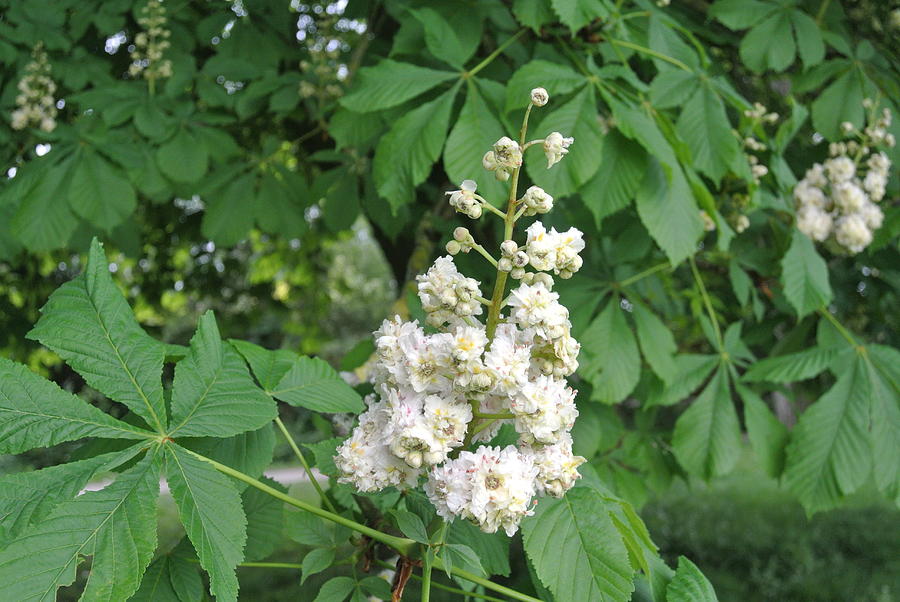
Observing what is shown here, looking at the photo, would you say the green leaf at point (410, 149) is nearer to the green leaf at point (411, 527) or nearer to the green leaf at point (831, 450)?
the green leaf at point (411, 527)

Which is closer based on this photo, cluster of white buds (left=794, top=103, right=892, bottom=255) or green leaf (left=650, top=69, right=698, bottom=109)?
green leaf (left=650, top=69, right=698, bottom=109)

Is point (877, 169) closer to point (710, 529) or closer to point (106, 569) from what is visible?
point (106, 569)

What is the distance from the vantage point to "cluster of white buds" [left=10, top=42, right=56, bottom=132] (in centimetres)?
239

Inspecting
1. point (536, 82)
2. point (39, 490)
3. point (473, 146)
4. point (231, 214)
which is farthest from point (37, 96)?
point (39, 490)

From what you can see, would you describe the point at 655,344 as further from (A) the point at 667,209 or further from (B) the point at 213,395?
(B) the point at 213,395

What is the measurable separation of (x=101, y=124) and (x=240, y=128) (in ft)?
2.84

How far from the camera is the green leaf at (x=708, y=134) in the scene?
188 centimetres

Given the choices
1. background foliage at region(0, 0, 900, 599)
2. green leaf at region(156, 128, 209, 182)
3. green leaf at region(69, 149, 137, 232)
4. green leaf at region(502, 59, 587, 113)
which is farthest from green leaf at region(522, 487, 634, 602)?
green leaf at region(156, 128, 209, 182)

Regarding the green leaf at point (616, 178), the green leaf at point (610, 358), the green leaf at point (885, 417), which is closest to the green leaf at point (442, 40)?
the green leaf at point (616, 178)

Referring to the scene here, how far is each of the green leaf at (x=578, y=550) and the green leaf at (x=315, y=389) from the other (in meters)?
0.31

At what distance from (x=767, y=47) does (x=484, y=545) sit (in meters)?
1.89

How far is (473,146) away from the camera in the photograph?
5.61ft

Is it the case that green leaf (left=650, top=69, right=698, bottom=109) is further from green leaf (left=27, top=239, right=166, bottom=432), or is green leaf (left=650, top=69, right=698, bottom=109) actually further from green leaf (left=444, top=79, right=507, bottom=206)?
green leaf (left=27, top=239, right=166, bottom=432)

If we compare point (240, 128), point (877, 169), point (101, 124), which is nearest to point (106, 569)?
point (101, 124)
